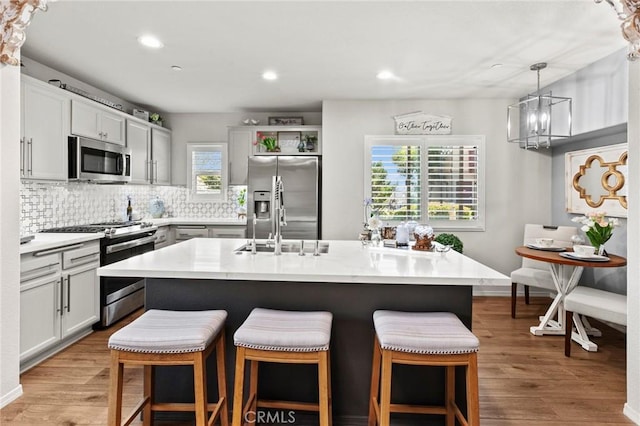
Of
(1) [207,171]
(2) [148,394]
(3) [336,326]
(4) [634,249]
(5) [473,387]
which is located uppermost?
(1) [207,171]

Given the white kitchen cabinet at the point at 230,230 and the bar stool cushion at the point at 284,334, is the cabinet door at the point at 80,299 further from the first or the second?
the bar stool cushion at the point at 284,334

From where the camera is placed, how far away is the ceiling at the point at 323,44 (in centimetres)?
258

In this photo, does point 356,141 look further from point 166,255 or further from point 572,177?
point 166,255

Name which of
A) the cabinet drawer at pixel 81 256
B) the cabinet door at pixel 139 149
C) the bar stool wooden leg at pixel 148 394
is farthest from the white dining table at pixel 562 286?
the cabinet door at pixel 139 149

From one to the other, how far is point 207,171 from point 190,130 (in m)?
0.68

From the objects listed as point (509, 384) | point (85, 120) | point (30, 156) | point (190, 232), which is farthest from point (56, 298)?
point (509, 384)

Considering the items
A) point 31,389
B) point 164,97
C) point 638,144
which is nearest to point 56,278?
point 31,389

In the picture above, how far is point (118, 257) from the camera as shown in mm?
3709

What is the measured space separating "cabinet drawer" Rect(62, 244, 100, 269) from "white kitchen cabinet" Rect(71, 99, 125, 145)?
1.14 metres

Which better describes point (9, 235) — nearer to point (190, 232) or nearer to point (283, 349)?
point (283, 349)

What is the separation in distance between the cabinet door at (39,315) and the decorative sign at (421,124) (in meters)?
4.05

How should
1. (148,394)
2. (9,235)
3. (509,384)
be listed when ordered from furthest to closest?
(509,384) < (9,235) < (148,394)

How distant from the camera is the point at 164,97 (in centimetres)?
482

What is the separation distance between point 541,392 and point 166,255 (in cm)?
260
